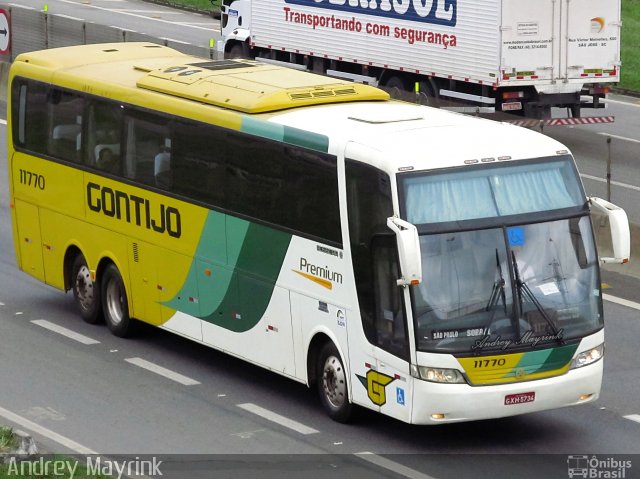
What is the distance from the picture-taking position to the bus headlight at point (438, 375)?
12.9 m

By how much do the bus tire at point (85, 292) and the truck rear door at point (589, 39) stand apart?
14.5 metres

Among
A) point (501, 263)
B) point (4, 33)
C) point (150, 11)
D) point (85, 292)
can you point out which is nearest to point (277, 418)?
point (501, 263)

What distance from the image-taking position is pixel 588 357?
13.5 metres

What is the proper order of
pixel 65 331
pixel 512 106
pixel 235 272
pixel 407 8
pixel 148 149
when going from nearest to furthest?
pixel 235 272
pixel 148 149
pixel 65 331
pixel 512 106
pixel 407 8

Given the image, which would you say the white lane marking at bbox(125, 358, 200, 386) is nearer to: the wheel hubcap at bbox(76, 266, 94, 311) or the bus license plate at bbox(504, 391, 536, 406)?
the wheel hubcap at bbox(76, 266, 94, 311)

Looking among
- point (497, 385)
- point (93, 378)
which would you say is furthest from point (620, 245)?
point (93, 378)

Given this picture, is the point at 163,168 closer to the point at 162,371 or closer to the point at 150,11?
the point at 162,371

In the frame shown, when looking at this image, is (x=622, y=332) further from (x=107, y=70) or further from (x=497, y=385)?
(x=107, y=70)

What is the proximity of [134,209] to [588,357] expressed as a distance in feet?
18.8

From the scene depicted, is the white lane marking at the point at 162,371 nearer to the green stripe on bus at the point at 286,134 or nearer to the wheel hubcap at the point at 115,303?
the wheel hubcap at the point at 115,303

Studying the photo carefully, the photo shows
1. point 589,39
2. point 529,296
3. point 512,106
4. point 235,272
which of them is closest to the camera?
point 529,296

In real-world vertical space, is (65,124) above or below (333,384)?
above

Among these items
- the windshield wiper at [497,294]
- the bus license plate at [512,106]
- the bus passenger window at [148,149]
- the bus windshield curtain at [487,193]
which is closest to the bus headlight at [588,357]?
the windshield wiper at [497,294]

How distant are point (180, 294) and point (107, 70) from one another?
10.7 ft
